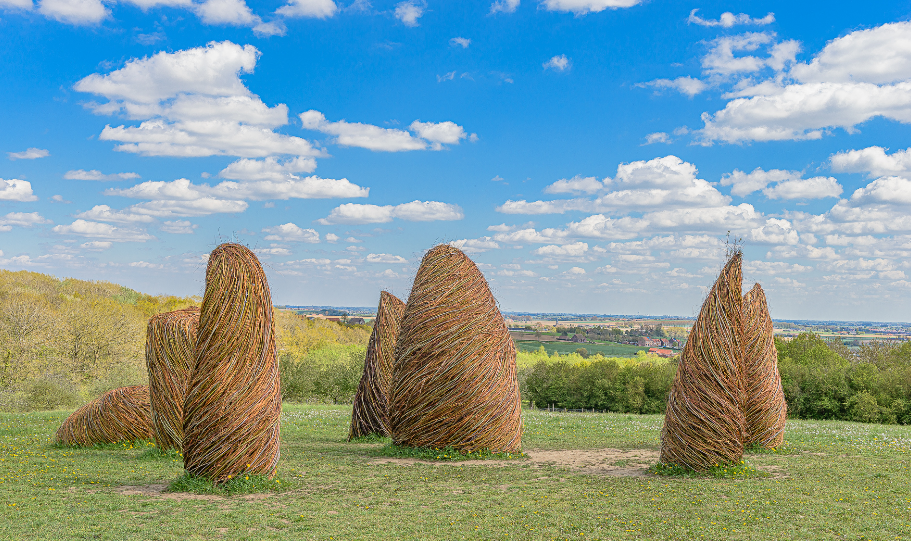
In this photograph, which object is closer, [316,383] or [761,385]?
[761,385]

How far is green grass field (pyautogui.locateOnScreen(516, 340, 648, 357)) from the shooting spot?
7529 cm

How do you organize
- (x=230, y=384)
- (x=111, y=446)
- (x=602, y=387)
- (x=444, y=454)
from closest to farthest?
(x=230, y=384), (x=444, y=454), (x=111, y=446), (x=602, y=387)

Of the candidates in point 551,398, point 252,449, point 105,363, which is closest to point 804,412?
point 551,398

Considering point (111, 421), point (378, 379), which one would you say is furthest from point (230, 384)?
point (111, 421)

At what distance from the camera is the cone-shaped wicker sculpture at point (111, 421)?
1552 cm

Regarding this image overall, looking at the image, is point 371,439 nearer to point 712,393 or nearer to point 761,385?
point 712,393

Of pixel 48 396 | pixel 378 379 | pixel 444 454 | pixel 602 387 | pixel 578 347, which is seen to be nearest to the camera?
pixel 444 454

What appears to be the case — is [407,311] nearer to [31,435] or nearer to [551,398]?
[31,435]

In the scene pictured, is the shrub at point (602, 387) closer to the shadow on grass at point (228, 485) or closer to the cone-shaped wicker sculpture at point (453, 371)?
the cone-shaped wicker sculpture at point (453, 371)

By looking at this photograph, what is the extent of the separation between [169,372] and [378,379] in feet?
18.1

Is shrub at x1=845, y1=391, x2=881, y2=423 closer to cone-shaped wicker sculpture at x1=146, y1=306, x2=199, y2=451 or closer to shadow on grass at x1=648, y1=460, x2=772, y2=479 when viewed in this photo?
shadow on grass at x1=648, y1=460, x2=772, y2=479

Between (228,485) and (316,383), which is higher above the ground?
(228,485)

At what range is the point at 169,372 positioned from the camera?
46.4ft

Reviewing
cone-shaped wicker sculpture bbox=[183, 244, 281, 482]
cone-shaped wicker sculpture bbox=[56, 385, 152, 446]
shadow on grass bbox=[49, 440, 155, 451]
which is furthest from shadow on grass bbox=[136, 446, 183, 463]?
cone-shaped wicker sculpture bbox=[183, 244, 281, 482]
